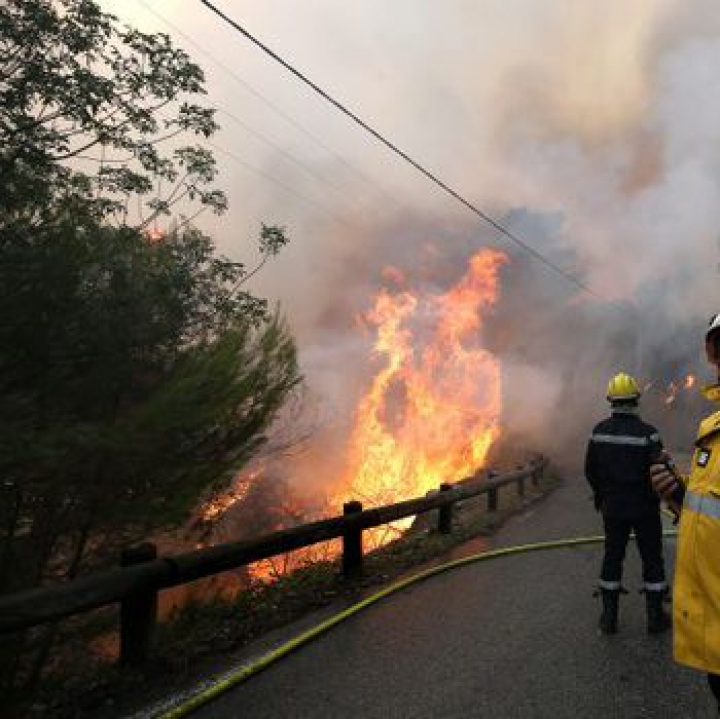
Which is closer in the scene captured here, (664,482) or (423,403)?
(664,482)

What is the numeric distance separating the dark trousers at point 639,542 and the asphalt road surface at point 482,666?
0.44m

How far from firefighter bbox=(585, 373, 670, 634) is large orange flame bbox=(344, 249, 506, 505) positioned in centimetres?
1917

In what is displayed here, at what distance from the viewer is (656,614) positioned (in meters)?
5.46

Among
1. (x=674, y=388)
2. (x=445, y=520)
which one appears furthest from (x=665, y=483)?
(x=674, y=388)

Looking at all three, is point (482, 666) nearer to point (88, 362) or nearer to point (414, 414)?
point (88, 362)

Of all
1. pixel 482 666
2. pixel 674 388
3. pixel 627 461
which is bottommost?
pixel 482 666

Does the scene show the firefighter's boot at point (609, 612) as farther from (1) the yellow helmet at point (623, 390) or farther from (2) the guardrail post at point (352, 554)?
(2) the guardrail post at point (352, 554)

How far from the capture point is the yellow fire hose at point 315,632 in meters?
4.15

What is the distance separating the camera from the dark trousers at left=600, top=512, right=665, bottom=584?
564cm

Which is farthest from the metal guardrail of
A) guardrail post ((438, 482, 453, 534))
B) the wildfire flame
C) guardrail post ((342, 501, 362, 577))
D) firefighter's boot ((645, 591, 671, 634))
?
the wildfire flame

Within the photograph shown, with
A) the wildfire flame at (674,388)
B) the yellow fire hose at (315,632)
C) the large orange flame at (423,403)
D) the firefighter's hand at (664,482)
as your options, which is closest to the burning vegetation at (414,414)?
the large orange flame at (423,403)

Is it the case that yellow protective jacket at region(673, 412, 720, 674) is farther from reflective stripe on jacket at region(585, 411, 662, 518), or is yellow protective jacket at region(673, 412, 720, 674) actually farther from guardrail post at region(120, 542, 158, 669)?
guardrail post at region(120, 542, 158, 669)

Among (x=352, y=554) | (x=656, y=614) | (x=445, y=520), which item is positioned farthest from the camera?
(x=445, y=520)

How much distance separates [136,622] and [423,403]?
26239 mm
